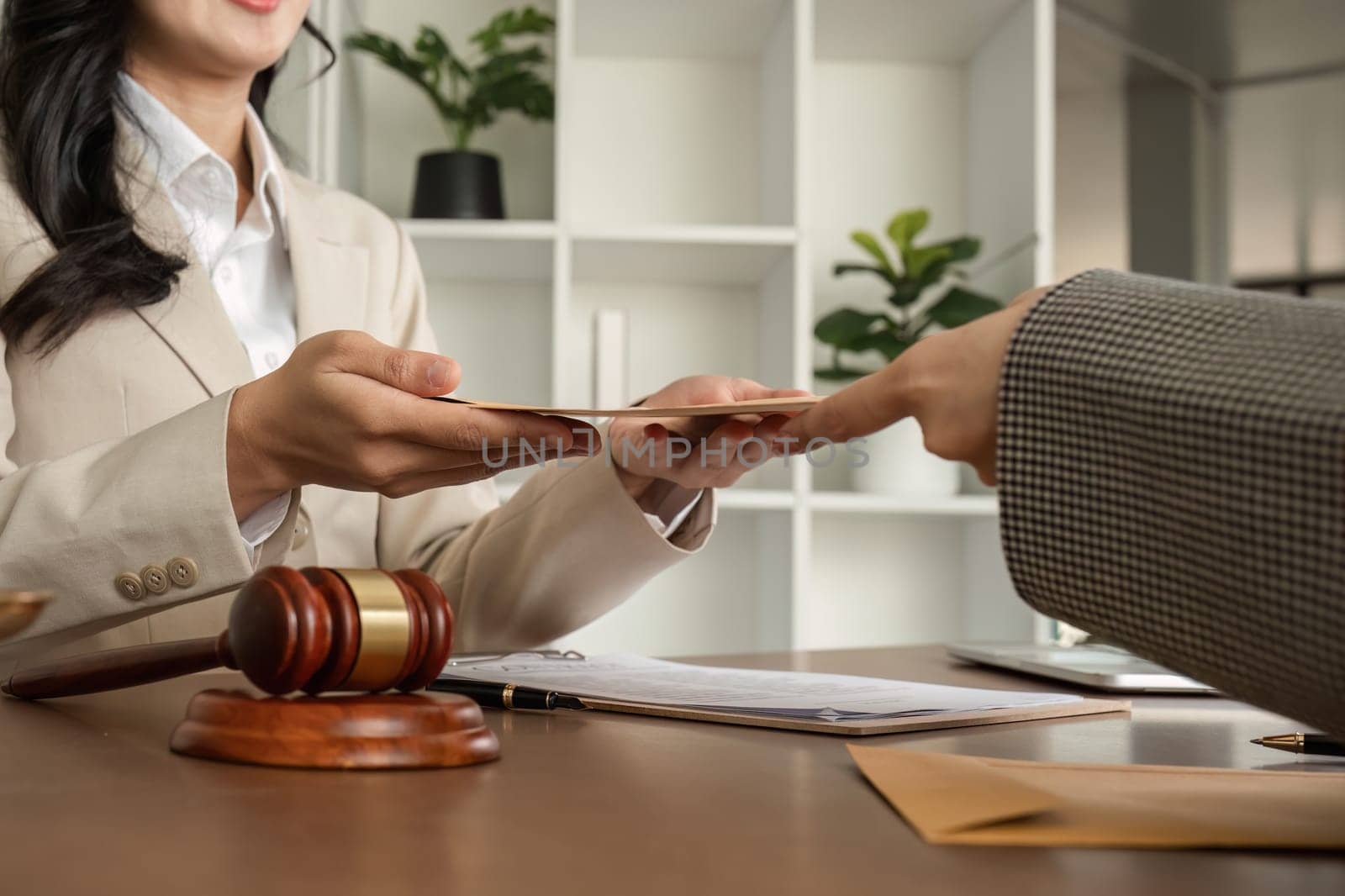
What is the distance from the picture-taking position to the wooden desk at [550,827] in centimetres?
37

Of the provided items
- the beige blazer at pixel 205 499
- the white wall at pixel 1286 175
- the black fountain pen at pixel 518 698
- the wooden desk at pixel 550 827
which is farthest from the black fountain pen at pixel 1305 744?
the white wall at pixel 1286 175

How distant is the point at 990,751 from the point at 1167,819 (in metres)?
0.17

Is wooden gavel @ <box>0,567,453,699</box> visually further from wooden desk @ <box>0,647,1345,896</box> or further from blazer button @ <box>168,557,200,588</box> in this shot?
blazer button @ <box>168,557,200,588</box>

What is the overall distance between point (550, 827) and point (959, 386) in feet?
0.82

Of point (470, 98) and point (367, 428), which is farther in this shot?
point (470, 98)

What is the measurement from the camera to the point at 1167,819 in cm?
45

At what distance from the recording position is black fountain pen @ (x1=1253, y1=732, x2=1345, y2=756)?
62 cm

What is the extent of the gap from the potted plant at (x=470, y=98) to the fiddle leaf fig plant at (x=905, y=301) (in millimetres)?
664

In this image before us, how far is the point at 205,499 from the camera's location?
81cm

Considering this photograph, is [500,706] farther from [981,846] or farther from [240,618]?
[981,846]

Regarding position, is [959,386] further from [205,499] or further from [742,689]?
[205,499]

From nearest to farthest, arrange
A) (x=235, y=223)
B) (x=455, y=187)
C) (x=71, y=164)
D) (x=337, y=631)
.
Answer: (x=337, y=631), (x=71, y=164), (x=235, y=223), (x=455, y=187)
